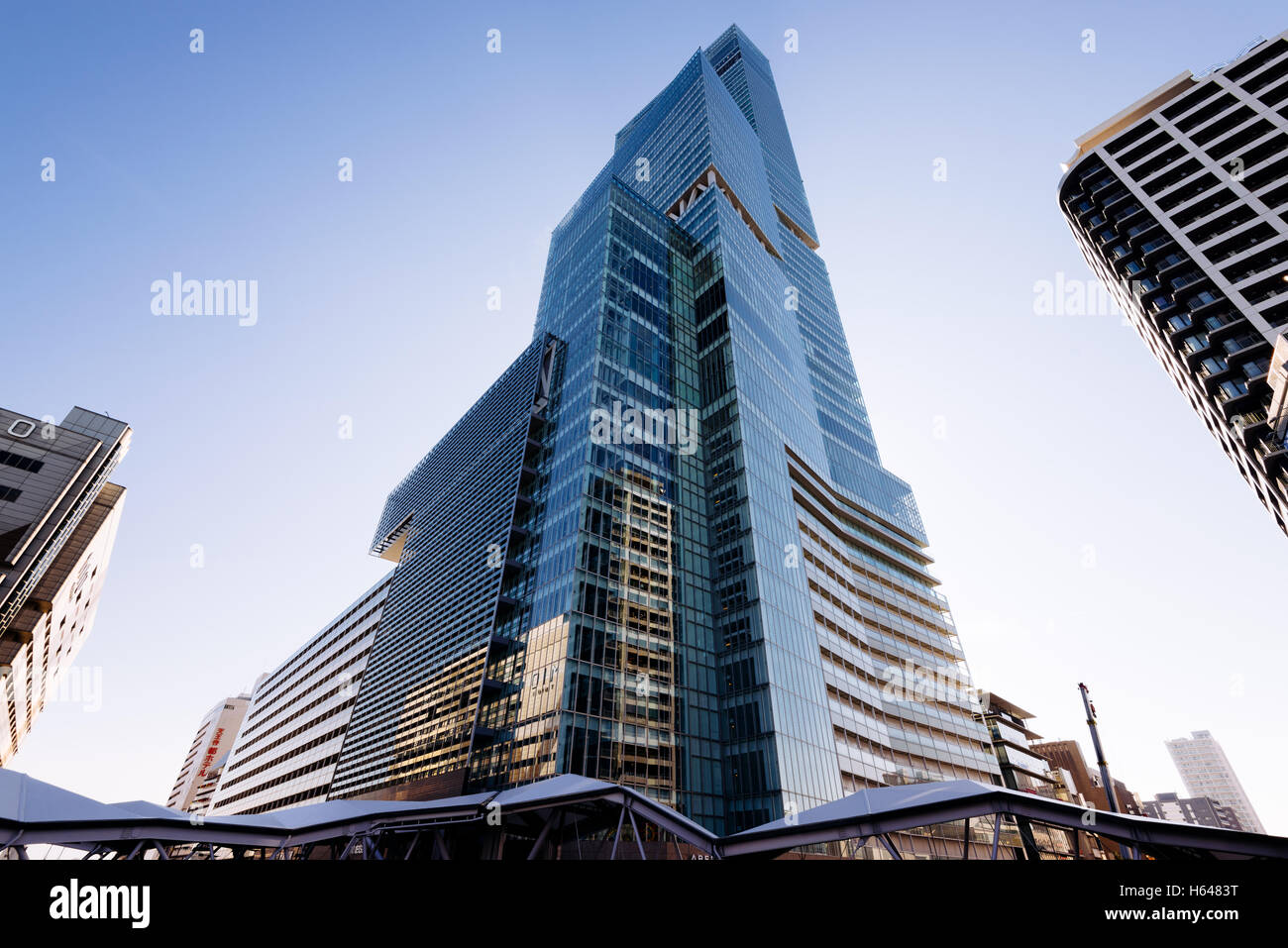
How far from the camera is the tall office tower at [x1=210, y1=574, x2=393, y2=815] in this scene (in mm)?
85375

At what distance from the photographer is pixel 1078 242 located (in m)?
84.6

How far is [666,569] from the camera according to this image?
5538 cm

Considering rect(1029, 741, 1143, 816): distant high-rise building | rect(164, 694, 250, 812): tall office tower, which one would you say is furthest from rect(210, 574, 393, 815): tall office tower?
rect(1029, 741, 1143, 816): distant high-rise building

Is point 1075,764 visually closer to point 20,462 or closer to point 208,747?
point 20,462

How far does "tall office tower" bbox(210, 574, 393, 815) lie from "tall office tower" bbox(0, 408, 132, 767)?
32.4 metres

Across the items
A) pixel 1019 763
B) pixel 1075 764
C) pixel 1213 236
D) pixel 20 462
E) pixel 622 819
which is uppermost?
pixel 1213 236

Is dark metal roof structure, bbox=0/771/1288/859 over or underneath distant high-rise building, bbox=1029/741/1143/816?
underneath

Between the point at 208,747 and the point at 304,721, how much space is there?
401 feet

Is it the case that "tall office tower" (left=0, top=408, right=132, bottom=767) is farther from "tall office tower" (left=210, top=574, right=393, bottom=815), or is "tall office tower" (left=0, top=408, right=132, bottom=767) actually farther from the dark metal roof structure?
the dark metal roof structure

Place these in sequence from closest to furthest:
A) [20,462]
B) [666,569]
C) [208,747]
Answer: [666,569] < [20,462] < [208,747]

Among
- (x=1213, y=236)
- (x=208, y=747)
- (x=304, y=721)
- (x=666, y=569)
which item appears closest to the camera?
(x=666, y=569)

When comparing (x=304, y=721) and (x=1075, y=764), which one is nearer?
(x=304, y=721)

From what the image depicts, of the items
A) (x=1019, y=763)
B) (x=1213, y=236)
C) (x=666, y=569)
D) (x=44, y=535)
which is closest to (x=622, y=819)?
(x=666, y=569)

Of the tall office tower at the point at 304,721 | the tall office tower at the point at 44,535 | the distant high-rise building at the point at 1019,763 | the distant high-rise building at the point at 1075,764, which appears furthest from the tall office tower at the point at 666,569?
the distant high-rise building at the point at 1075,764
